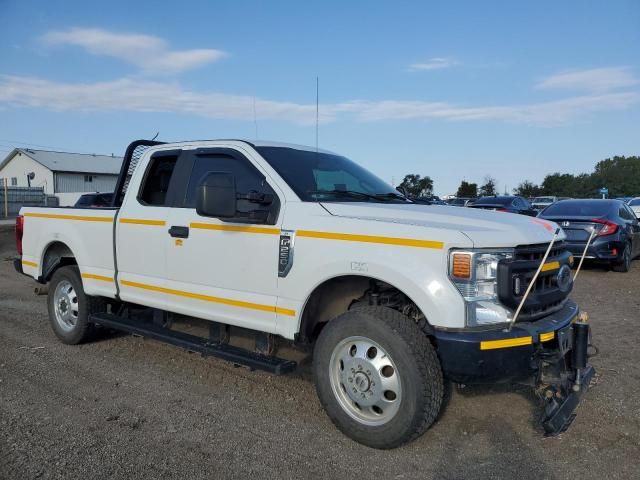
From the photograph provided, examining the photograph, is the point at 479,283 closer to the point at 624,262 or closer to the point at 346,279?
the point at 346,279

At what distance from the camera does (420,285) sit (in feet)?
11.6

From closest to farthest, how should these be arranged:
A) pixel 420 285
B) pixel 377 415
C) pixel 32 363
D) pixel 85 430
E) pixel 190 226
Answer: pixel 420 285 < pixel 377 415 < pixel 85 430 < pixel 190 226 < pixel 32 363

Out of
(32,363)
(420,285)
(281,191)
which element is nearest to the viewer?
(420,285)

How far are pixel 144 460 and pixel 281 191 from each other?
6.74 ft

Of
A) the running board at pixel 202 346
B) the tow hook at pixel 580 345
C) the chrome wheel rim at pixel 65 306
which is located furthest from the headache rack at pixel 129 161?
the tow hook at pixel 580 345

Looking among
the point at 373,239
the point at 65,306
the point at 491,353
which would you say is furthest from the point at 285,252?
the point at 65,306

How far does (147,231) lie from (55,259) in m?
1.95

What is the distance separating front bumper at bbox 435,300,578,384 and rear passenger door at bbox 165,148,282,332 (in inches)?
53.7

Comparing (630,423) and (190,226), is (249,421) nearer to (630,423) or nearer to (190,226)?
(190,226)

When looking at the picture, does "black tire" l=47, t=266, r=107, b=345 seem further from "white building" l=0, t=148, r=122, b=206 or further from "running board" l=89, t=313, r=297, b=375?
"white building" l=0, t=148, r=122, b=206

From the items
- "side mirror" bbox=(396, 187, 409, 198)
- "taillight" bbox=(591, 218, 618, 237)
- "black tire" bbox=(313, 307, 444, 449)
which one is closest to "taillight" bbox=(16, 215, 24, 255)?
"side mirror" bbox=(396, 187, 409, 198)

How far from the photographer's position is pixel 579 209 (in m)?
11.4

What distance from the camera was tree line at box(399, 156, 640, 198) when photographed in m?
56.1

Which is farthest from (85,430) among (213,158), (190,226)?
(213,158)
